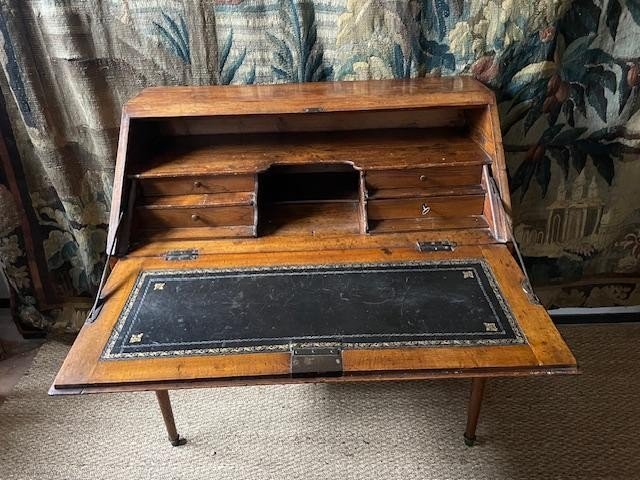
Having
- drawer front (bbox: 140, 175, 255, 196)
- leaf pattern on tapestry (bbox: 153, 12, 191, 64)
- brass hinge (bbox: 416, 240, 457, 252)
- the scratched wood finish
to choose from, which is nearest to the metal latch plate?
the scratched wood finish

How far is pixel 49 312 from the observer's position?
6.95ft

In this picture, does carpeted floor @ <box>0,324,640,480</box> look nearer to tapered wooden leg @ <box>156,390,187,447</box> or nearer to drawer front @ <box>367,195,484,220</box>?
tapered wooden leg @ <box>156,390,187,447</box>

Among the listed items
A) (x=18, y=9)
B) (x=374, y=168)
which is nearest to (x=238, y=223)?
(x=374, y=168)

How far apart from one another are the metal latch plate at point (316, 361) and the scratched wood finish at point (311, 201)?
30 centimetres

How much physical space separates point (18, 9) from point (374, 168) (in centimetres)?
118

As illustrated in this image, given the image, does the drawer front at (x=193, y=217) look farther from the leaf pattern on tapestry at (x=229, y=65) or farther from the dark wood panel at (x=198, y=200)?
the leaf pattern on tapestry at (x=229, y=65)

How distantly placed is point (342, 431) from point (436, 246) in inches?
30.4

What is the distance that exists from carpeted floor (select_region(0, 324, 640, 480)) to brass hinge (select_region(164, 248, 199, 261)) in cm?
73

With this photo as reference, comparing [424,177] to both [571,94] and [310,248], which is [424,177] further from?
[571,94]

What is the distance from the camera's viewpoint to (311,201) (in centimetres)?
157

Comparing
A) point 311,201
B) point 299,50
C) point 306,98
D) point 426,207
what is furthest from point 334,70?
point 426,207

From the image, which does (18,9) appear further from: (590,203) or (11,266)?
(590,203)

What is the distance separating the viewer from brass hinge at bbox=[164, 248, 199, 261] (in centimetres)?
136

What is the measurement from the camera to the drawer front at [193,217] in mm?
1437
